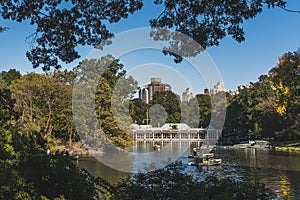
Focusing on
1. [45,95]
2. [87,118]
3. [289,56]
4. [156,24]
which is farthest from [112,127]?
[156,24]

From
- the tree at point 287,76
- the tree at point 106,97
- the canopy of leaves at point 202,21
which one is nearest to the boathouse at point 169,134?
the tree at point 106,97

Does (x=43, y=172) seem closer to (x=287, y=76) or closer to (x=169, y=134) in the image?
(x=287, y=76)

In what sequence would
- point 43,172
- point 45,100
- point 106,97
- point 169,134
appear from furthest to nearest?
point 169,134
point 45,100
point 106,97
point 43,172

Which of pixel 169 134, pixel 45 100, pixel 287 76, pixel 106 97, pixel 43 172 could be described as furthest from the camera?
pixel 169 134

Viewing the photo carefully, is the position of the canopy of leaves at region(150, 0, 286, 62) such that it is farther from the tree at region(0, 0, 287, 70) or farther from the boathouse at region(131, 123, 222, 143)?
the boathouse at region(131, 123, 222, 143)

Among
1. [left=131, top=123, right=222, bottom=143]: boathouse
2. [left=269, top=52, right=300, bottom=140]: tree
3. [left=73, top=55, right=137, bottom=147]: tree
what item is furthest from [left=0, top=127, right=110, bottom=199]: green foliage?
[left=131, top=123, right=222, bottom=143]: boathouse

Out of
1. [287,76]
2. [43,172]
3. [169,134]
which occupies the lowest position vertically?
[43,172]

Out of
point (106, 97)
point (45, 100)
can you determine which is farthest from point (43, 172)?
point (45, 100)

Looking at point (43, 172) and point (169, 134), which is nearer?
point (43, 172)

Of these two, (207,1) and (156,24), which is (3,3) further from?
(207,1)

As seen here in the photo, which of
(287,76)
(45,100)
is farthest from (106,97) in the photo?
(287,76)

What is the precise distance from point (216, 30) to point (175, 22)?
1.79 ft

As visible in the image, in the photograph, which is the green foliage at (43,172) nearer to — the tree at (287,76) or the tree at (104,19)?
the tree at (104,19)

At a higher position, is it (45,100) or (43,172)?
(45,100)
